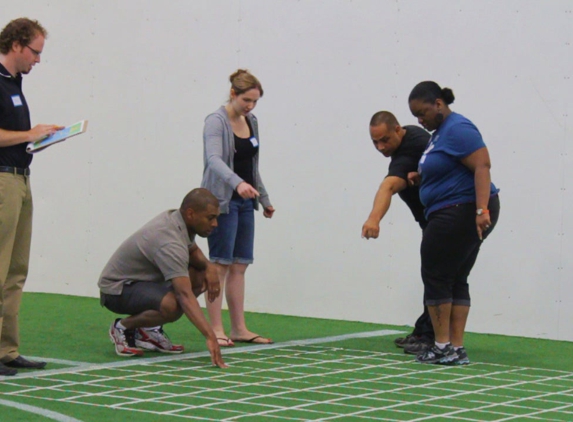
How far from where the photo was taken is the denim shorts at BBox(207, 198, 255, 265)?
5887 millimetres

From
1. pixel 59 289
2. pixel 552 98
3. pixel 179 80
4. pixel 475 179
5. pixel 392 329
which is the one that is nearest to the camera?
pixel 475 179

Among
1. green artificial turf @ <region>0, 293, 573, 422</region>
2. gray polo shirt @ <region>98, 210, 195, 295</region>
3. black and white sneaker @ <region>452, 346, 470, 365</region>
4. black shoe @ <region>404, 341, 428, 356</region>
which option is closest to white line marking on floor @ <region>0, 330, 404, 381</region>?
green artificial turf @ <region>0, 293, 573, 422</region>

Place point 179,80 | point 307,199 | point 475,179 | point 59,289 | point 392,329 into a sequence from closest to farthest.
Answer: point 475,179 → point 392,329 → point 307,199 → point 179,80 → point 59,289

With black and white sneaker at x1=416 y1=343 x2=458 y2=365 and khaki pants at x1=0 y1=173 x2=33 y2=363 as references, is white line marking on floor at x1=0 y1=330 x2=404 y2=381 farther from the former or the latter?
black and white sneaker at x1=416 y1=343 x2=458 y2=365

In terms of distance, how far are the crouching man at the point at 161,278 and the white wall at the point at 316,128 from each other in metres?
1.85

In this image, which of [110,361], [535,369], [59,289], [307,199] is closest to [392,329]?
[307,199]

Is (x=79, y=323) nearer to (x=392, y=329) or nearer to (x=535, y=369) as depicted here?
(x=392, y=329)

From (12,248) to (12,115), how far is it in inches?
23.7

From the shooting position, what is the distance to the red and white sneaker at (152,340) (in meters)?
5.62

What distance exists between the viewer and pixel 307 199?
24.1 feet

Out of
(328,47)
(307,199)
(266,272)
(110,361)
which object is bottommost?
(110,361)

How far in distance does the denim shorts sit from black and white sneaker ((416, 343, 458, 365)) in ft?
4.11

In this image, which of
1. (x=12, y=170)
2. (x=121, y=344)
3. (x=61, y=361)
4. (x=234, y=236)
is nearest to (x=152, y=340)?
(x=121, y=344)

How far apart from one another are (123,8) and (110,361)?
3695 mm
